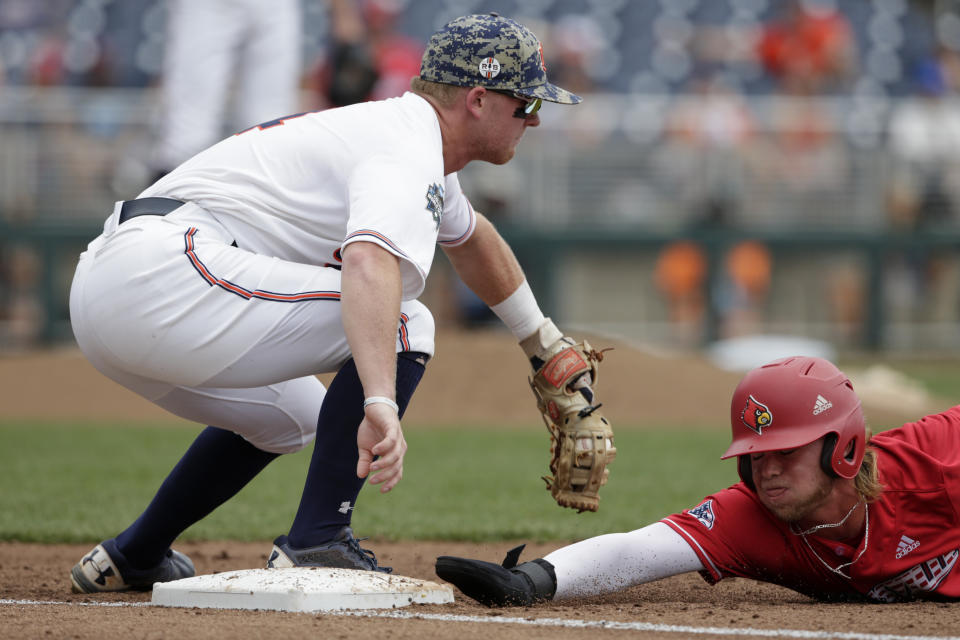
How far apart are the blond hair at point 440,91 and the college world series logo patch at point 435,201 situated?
1.07 ft

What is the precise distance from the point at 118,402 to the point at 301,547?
309 inches

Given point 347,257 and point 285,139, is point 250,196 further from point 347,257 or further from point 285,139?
point 347,257

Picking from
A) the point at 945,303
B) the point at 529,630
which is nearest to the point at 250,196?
the point at 529,630

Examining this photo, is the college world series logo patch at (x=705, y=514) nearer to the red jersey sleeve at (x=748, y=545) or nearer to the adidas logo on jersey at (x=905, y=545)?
the red jersey sleeve at (x=748, y=545)

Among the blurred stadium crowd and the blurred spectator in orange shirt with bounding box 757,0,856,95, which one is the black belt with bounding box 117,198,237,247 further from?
the blurred spectator in orange shirt with bounding box 757,0,856,95

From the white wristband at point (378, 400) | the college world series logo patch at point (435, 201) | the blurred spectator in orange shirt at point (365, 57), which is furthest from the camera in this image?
the blurred spectator in orange shirt at point (365, 57)

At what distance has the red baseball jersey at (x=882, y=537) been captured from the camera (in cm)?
352

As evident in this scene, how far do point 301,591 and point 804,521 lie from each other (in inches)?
56.5

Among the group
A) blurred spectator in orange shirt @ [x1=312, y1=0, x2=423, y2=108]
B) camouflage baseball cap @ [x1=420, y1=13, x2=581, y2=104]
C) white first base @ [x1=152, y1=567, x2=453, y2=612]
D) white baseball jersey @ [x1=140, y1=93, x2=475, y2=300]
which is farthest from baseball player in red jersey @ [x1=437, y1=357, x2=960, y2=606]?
blurred spectator in orange shirt @ [x1=312, y1=0, x2=423, y2=108]

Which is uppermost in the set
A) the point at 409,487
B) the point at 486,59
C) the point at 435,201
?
the point at 486,59

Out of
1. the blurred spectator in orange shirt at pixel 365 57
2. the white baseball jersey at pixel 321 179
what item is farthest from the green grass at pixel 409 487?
the blurred spectator in orange shirt at pixel 365 57

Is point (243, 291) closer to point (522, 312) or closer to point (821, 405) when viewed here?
point (522, 312)

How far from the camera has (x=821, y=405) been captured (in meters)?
3.38

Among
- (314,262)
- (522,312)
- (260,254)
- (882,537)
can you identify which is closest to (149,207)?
(260,254)
